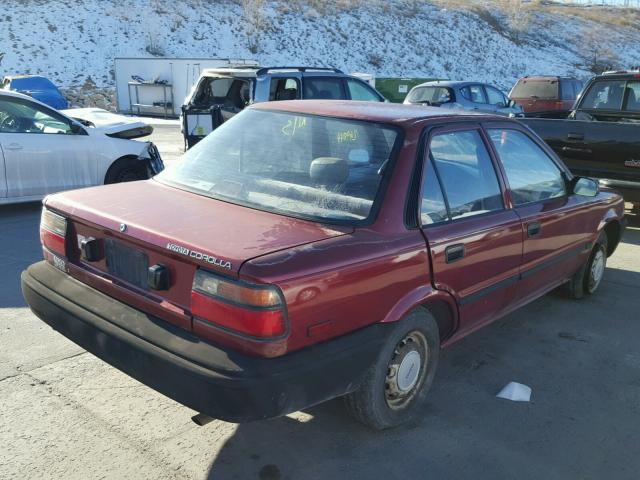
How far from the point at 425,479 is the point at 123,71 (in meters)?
24.9

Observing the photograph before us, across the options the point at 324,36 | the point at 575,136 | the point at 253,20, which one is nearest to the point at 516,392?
the point at 575,136

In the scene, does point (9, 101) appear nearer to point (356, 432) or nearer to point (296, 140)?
point (296, 140)

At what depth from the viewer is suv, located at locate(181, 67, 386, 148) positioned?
9.75 m

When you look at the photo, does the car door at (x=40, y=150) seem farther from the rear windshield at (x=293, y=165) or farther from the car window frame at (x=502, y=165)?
the car window frame at (x=502, y=165)

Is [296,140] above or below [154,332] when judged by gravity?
above

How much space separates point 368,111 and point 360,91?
750 centimetres

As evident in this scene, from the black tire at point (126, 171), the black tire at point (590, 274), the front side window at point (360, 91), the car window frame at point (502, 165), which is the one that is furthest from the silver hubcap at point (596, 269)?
the front side window at point (360, 91)

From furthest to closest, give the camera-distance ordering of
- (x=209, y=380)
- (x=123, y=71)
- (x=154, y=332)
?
1. (x=123, y=71)
2. (x=154, y=332)
3. (x=209, y=380)

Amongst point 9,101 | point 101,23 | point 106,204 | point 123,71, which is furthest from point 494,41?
point 106,204

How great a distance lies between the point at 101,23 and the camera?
33.8 meters

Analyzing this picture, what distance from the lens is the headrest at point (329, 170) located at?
10.0 feet

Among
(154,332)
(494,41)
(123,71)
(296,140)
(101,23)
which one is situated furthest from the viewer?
(494,41)

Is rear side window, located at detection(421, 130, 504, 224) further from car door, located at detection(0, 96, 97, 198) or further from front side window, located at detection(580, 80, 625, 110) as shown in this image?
front side window, located at detection(580, 80, 625, 110)

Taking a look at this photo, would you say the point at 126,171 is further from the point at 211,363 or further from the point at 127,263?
the point at 211,363
